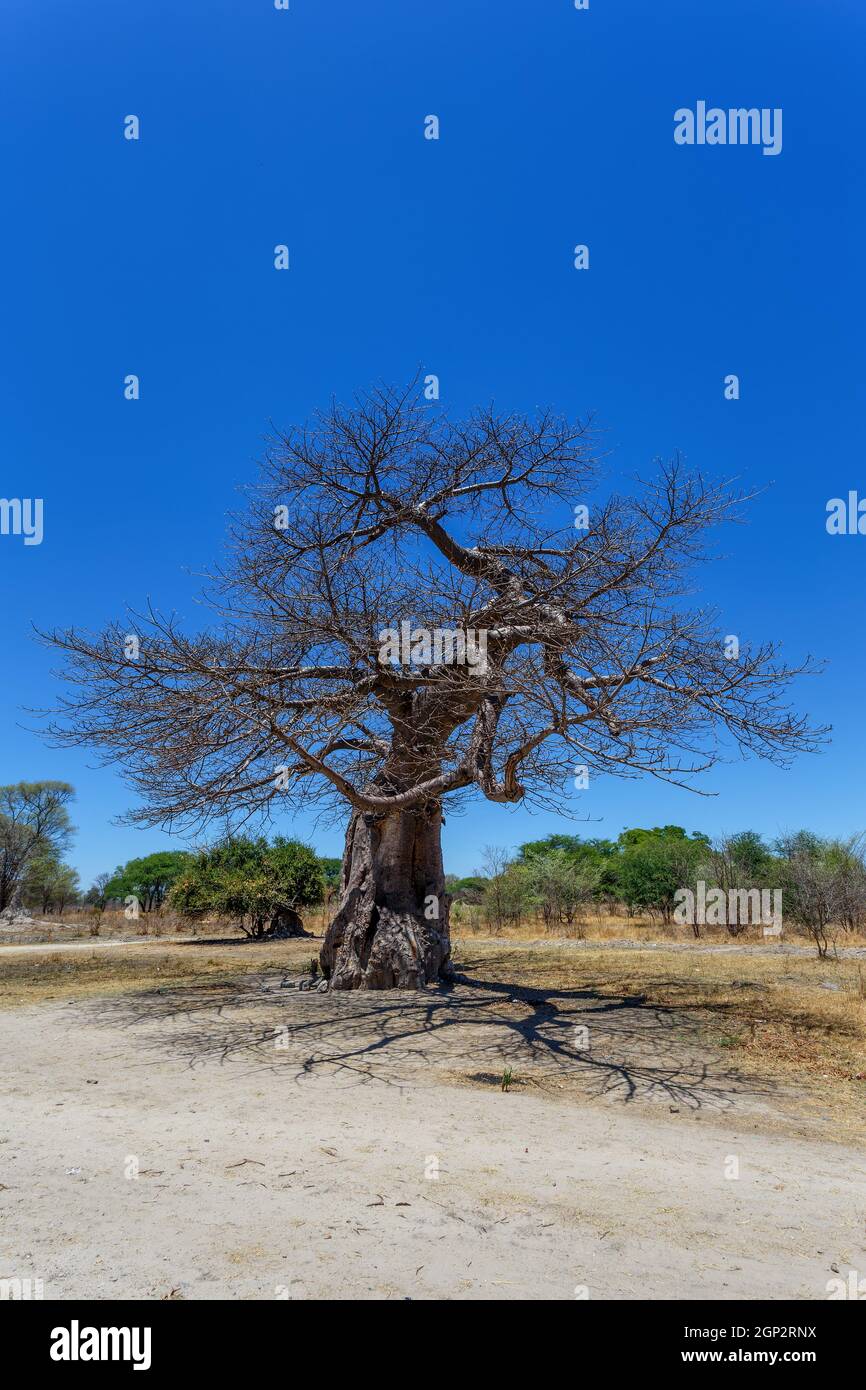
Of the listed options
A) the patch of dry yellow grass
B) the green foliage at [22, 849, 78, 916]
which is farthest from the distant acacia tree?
the patch of dry yellow grass

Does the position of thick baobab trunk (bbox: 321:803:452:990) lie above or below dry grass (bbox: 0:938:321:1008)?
above

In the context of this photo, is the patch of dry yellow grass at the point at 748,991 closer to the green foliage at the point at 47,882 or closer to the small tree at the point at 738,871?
the small tree at the point at 738,871

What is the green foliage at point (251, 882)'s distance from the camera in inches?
929

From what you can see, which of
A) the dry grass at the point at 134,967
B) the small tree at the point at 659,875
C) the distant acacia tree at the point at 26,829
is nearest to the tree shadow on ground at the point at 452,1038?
the dry grass at the point at 134,967

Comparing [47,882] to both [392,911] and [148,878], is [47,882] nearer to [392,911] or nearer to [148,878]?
[148,878]

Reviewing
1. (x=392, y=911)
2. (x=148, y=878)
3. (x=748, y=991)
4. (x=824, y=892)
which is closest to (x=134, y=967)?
(x=392, y=911)

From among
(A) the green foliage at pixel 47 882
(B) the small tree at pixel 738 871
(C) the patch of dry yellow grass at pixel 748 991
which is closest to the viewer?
(C) the patch of dry yellow grass at pixel 748 991

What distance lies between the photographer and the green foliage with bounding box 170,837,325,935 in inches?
929

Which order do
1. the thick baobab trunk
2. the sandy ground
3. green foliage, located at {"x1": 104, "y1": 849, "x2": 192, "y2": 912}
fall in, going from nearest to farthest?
1. the sandy ground
2. the thick baobab trunk
3. green foliage, located at {"x1": 104, "y1": 849, "x2": 192, "y2": 912}

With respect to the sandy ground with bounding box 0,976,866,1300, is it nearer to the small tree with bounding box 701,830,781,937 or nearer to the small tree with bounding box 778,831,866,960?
the small tree with bounding box 778,831,866,960

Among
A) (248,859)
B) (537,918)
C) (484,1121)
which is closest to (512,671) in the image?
(484,1121)

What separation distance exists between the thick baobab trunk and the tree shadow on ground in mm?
500

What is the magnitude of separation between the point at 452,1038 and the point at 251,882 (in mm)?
16833

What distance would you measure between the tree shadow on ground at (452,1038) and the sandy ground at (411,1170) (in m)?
0.04
